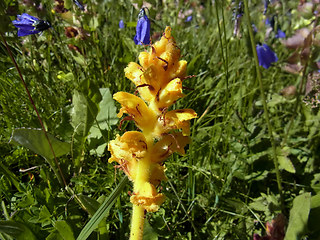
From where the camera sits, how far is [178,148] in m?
1.07

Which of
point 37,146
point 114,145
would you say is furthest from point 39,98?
point 114,145

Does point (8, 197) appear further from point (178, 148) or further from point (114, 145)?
point (178, 148)

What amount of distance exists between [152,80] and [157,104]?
0.09 m

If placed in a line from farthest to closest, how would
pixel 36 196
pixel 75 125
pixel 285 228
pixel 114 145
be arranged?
pixel 75 125
pixel 36 196
pixel 285 228
pixel 114 145

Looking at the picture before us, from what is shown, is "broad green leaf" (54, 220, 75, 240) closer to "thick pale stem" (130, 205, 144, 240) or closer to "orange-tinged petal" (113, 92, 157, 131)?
"thick pale stem" (130, 205, 144, 240)

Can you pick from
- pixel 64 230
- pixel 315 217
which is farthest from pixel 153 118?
pixel 315 217

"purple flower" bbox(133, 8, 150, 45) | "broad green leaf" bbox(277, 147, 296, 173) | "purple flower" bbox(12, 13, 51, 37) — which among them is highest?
"purple flower" bbox(12, 13, 51, 37)

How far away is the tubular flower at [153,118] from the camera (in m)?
1.01

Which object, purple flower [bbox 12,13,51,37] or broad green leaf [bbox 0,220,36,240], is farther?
purple flower [bbox 12,13,51,37]

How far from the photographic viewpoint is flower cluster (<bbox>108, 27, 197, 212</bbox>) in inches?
39.6

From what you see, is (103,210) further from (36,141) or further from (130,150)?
(36,141)

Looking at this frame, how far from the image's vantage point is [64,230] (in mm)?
1310

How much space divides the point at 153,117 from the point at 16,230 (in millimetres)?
744

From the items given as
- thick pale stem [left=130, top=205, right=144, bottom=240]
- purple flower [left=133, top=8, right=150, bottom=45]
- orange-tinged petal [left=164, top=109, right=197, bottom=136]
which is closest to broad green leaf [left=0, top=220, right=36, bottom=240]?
thick pale stem [left=130, top=205, right=144, bottom=240]
